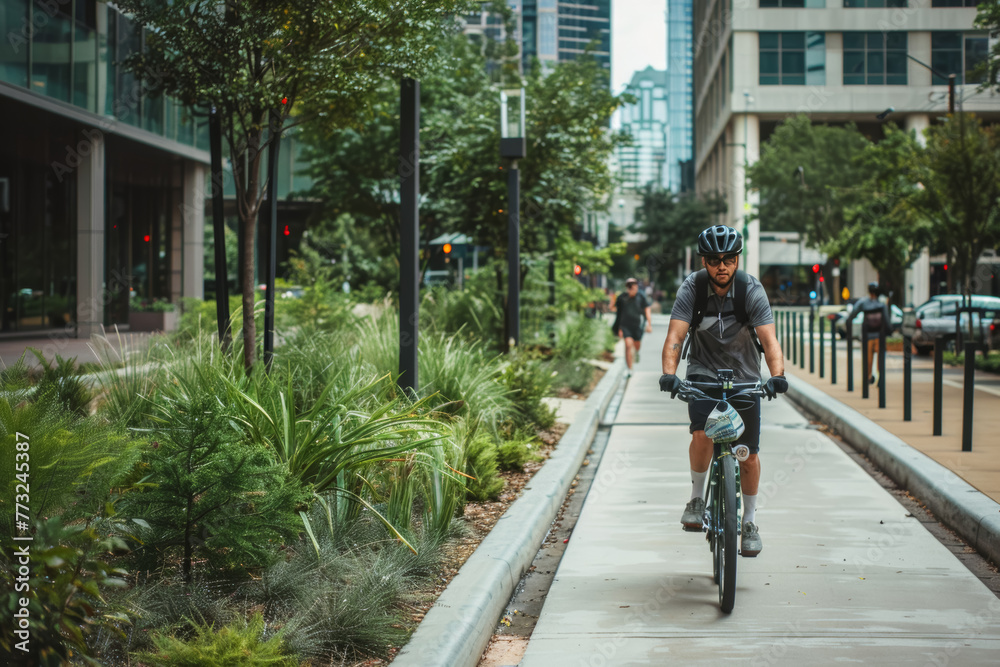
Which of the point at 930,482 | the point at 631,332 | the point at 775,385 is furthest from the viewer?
the point at 631,332

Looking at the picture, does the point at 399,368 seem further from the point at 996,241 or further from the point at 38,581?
the point at 996,241

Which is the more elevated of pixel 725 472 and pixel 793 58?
pixel 793 58

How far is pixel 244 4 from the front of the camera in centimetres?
779

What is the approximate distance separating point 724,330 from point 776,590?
1.48 meters

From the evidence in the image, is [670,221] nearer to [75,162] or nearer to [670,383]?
[75,162]

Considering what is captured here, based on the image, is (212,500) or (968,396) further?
(968,396)

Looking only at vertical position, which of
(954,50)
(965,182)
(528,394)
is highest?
(954,50)

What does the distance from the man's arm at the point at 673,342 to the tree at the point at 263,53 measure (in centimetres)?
373

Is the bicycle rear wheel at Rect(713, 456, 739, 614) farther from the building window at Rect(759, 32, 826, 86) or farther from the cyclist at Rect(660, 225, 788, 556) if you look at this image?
the building window at Rect(759, 32, 826, 86)

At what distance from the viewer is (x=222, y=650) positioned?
11.3ft

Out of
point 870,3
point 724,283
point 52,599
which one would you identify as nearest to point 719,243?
point 724,283

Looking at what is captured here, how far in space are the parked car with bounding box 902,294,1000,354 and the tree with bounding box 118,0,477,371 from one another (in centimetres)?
1976

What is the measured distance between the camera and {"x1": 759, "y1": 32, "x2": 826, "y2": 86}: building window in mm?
64125

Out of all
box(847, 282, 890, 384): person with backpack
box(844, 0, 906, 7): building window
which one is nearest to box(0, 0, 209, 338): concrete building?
box(847, 282, 890, 384): person with backpack
